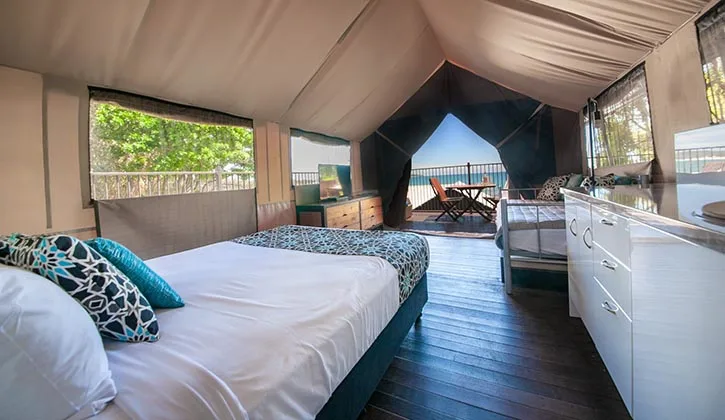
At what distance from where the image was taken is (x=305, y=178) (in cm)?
497

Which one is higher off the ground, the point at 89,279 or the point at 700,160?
the point at 700,160

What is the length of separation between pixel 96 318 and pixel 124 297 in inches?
3.0

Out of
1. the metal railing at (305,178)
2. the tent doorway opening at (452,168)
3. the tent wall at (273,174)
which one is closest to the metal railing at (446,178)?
the tent doorway opening at (452,168)

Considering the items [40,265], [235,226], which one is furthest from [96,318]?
[235,226]

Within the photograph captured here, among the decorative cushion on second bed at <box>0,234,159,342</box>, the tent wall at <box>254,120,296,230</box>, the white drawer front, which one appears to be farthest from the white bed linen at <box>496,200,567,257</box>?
the tent wall at <box>254,120,296,230</box>

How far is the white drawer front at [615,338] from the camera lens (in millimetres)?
1094

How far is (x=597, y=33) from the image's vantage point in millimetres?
1989

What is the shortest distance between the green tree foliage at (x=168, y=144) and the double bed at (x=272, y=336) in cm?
215

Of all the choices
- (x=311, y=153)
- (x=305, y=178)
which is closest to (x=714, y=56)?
(x=305, y=178)

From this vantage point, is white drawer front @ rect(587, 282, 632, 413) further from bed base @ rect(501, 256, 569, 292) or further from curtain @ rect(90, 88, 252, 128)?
curtain @ rect(90, 88, 252, 128)

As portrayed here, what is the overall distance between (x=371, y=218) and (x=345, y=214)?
3.48 ft

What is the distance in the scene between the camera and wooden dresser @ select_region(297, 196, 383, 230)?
4.52m

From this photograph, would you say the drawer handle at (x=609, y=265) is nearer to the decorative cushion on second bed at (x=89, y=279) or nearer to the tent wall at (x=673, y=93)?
the tent wall at (x=673, y=93)

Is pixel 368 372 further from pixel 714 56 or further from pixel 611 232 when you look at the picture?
pixel 714 56
